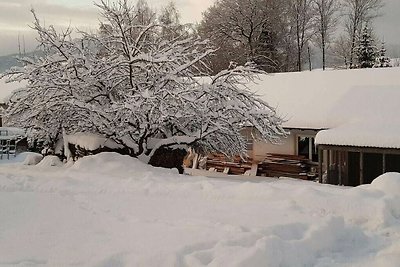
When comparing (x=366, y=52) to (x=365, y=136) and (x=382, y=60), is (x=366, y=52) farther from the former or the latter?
(x=365, y=136)

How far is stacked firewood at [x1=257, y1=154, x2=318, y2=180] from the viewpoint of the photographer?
18500 millimetres

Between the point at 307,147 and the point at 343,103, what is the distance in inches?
96.0

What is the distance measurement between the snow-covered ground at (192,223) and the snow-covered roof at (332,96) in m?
9.62

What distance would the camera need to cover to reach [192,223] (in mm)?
5562

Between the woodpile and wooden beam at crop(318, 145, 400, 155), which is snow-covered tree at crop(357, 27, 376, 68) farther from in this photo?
wooden beam at crop(318, 145, 400, 155)

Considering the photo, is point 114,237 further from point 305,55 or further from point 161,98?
point 305,55

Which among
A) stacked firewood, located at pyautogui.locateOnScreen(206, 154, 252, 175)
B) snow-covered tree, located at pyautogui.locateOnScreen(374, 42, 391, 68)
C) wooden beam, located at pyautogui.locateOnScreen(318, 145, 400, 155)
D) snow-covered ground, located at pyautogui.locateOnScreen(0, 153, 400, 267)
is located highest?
snow-covered tree, located at pyautogui.locateOnScreen(374, 42, 391, 68)

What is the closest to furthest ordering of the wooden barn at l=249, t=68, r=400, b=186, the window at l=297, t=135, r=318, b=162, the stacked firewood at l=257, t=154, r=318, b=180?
the wooden barn at l=249, t=68, r=400, b=186 < the stacked firewood at l=257, t=154, r=318, b=180 < the window at l=297, t=135, r=318, b=162

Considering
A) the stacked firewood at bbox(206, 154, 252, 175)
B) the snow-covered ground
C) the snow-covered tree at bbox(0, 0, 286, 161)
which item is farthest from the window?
the snow-covered ground

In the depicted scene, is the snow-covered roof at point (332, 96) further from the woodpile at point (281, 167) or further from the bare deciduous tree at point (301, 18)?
the bare deciduous tree at point (301, 18)

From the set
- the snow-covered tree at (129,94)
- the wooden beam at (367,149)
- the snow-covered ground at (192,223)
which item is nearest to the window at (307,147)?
the wooden beam at (367,149)

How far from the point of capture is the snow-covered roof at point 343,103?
1415 cm

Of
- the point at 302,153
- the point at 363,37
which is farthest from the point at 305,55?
the point at 302,153

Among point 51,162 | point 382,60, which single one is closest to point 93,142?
point 51,162
